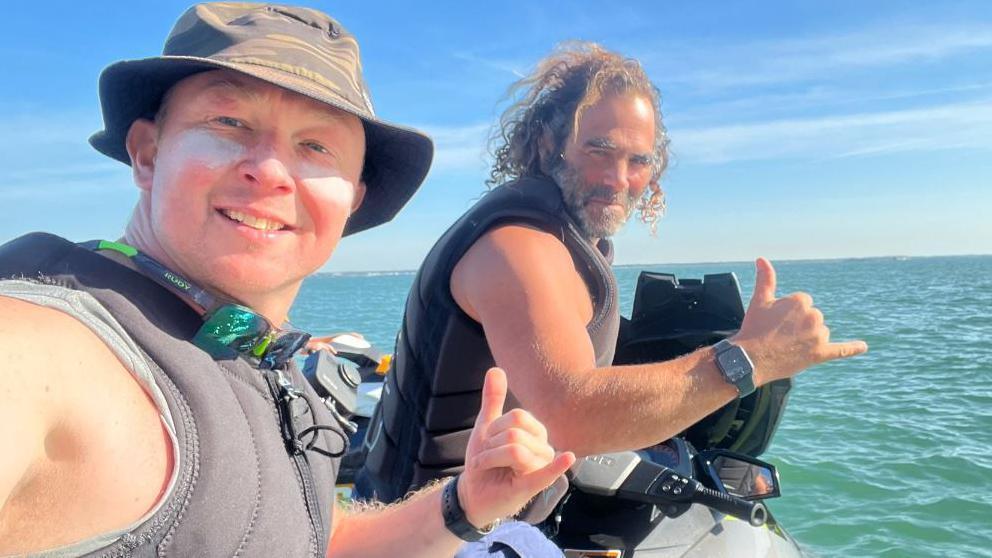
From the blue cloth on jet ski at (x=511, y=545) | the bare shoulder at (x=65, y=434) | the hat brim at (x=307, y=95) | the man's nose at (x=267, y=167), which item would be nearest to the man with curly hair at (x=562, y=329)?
the blue cloth on jet ski at (x=511, y=545)

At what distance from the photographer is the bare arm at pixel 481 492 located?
5.08 ft

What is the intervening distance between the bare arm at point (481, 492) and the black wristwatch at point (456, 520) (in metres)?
0.02

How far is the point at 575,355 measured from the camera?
91.7 inches

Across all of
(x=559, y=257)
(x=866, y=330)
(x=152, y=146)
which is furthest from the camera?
(x=866, y=330)

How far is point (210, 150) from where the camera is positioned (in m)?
1.36

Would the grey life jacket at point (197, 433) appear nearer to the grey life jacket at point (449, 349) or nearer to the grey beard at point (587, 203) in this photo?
the grey life jacket at point (449, 349)

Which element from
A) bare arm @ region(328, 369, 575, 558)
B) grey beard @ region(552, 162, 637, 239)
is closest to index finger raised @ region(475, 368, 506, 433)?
bare arm @ region(328, 369, 575, 558)

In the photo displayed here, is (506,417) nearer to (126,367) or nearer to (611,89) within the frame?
(126,367)

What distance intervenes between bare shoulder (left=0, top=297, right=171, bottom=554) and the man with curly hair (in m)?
1.48

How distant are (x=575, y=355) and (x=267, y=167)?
125 cm

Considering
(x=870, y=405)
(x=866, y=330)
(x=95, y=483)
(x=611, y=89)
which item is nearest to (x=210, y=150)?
(x=95, y=483)

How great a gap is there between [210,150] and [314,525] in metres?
0.76

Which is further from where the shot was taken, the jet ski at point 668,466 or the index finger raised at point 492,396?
the jet ski at point 668,466

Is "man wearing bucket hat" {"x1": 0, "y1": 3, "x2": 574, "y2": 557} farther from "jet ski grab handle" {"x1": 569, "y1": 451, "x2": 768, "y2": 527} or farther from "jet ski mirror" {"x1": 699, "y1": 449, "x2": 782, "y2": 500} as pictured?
"jet ski mirror" {"x1": 699, "y1": 449, "x2": 782, "y2": 500}
